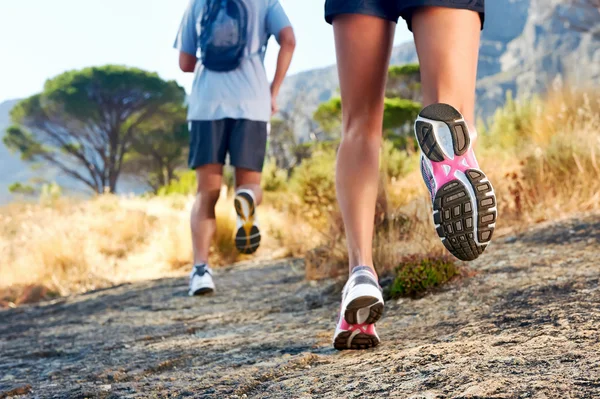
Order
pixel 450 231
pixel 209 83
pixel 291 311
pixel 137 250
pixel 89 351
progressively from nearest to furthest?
pixel 450 231, pixel 89 351, pixel 291 311, pixel 209 83, pixel 137 250

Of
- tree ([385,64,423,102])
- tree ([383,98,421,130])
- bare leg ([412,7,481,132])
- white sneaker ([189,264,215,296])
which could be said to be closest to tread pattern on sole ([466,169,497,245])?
bare leg ([412,7,481,132])

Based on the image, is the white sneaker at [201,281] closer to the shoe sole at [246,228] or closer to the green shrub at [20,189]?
the shoe sole at [246,228]

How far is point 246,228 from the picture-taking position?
360 cm

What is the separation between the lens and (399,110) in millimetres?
22719

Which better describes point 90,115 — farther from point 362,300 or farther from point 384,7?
point 362,300

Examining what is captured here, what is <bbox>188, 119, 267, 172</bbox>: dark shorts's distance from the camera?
3646 millimetres

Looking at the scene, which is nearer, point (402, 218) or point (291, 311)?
point (291, 311)

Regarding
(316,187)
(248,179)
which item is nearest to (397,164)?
(316,187)

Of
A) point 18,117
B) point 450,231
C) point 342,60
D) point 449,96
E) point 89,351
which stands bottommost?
point 89,351

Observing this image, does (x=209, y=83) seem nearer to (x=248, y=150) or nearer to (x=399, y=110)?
(x=248, y=150)

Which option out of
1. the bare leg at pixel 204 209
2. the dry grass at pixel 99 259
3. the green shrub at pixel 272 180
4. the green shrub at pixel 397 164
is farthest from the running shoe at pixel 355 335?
the green shrub at pixel 272 180

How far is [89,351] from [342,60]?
4.91ft

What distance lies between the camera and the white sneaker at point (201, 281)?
3691 millimetres

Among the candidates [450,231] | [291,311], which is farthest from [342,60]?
[291,311]
